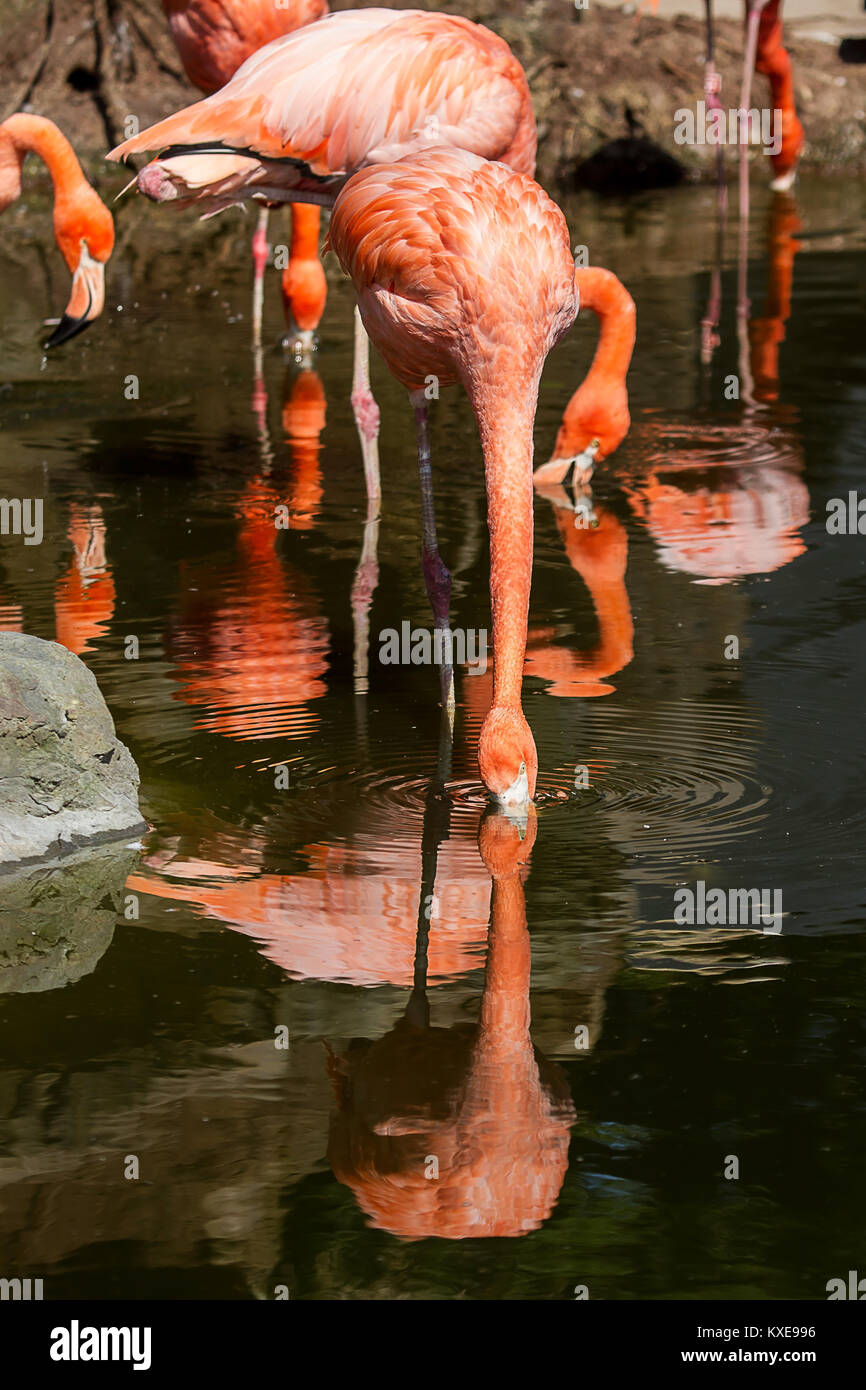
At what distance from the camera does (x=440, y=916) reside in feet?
12.2

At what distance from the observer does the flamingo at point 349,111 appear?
6.06 metres

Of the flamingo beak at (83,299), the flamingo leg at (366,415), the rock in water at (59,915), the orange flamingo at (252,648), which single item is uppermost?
the flamingo beak at (83,299)

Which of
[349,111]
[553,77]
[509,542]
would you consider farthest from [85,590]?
[553,77]

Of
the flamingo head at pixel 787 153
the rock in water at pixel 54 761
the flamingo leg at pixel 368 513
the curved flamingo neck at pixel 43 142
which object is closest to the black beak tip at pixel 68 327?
the curved flamingo neck at pixel 43 142

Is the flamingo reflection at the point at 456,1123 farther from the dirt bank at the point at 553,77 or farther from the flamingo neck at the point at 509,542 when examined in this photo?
the dirt bank at the point at 553,77

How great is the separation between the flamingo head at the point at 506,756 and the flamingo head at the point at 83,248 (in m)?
4.44

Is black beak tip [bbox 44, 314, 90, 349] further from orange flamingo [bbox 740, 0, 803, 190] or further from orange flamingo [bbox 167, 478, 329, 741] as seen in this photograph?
orange flamingo [bbox 740, 0, 803, 190]

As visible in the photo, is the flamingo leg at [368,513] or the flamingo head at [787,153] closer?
the flamingo leg at [368,513]

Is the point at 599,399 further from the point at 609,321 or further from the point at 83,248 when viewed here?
the point at 83,248

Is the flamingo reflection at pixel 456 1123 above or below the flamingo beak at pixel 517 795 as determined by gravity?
below

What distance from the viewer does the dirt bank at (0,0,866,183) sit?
15938 mm

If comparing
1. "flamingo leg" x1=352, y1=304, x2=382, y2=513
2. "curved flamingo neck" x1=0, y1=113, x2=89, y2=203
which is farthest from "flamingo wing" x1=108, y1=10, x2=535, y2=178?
"curved flamingo neck" x1=0, y1=113, x2=89, y2=203

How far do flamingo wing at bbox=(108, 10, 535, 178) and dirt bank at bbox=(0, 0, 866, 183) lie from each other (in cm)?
994

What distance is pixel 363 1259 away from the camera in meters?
2.65
